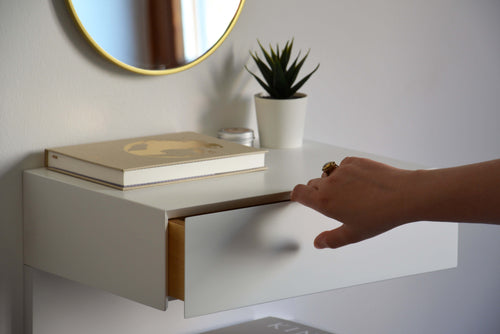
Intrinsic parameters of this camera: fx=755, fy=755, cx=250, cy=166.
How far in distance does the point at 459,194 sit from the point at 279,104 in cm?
62

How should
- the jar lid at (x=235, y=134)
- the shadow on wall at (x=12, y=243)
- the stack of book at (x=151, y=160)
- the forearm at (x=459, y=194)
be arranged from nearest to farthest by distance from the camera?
the forearm at (x=459, y=194) < the stack of book at (x=151, y=160) < the shadow on wall at (x=12, y=243) < the jar lid at (x=235, y=134)

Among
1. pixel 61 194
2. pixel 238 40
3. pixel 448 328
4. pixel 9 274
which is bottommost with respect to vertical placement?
pixel 448 328

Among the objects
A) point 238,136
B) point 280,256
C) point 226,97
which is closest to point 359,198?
point 280,256

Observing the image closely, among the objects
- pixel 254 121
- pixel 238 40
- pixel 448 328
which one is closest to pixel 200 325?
pixel 254 121

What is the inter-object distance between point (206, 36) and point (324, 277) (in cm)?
56

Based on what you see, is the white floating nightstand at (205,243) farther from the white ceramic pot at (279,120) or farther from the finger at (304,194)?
the white ceramic pot at (279,120)

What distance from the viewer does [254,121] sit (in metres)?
1.68

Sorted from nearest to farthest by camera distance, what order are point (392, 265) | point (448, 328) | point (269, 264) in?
point (269, 264), point (392, 265), point (448, 328)

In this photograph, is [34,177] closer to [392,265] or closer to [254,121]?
[254,121]

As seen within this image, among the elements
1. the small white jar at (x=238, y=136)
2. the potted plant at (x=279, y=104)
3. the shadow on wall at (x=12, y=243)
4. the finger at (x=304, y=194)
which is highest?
the potted plant at (x=279, y=104)

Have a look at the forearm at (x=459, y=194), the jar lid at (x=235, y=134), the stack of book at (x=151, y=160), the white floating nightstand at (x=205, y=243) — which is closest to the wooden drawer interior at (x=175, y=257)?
the white floating nightstand at (x=205, y=243)

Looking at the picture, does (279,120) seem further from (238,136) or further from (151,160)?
(151,160)

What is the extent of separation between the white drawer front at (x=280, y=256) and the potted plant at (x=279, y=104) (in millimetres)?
359

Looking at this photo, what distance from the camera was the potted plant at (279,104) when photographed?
1547 millimetres
